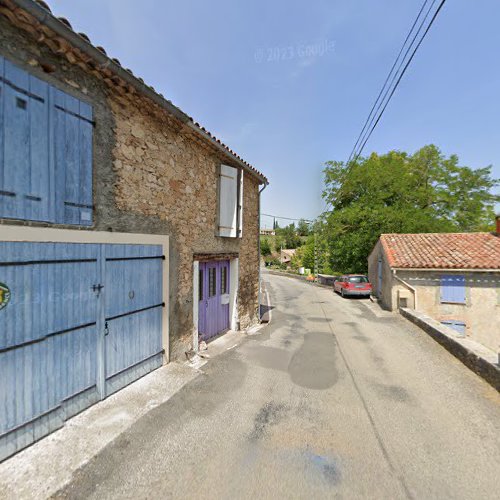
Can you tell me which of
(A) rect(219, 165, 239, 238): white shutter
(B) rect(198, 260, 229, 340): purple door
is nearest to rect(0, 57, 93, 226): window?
(B) rect(198, 260, 229, 340): purple door

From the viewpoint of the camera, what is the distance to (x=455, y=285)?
449 inches

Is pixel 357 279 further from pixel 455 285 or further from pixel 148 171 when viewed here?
pixel 148 171

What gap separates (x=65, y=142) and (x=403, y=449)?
223 inches

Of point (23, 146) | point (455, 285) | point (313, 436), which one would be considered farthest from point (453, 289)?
point (23, 146)

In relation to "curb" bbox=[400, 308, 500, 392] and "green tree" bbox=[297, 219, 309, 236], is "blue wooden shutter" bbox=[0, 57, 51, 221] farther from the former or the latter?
"green tree" bbox=[297, 219, 309, 236]

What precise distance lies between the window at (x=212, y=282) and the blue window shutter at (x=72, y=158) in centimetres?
358

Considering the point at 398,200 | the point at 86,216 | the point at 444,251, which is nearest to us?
the point at 86,216

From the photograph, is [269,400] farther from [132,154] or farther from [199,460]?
[132,154]

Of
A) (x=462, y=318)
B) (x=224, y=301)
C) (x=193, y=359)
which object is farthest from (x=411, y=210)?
(x=193, y=359)

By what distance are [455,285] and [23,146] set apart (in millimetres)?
14551

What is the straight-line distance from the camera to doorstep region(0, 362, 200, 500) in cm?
253

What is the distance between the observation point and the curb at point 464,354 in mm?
4738

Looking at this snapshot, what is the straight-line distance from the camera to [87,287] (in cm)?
358

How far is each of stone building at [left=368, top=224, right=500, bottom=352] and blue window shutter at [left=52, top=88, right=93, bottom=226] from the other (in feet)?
41.0
